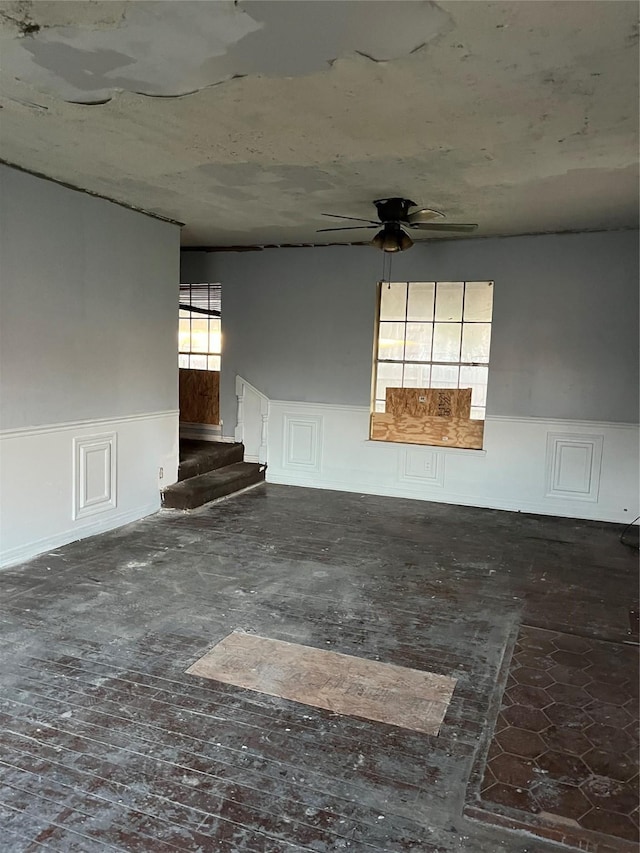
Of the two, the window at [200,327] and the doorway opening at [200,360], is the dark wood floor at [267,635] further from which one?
the window at [200,327]

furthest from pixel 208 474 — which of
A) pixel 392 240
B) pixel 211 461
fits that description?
pixel 392 240

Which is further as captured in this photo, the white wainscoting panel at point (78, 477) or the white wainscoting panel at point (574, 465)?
the white wainscoting panel at point (574, 465)

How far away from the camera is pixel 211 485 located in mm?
5926

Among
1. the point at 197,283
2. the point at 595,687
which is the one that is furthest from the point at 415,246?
the point at 595,687

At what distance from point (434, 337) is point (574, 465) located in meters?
1.94

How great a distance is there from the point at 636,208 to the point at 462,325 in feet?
6.60

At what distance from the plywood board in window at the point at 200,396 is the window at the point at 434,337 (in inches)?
82.0

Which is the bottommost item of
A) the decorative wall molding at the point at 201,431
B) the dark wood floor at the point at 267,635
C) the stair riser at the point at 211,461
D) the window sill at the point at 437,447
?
the dark wood floor at the point at 267,635

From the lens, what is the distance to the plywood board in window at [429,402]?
630cm

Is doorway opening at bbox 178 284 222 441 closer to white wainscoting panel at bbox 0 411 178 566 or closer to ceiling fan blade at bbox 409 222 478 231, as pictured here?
white wainscoting panel at bbox 0 411 178 566

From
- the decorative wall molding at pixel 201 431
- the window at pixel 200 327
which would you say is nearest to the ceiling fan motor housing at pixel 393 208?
the window at pixel 200 327

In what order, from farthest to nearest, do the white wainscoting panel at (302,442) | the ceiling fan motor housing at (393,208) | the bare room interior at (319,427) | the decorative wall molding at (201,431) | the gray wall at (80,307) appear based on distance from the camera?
the decorative wall molding at (201,431)
the white wainscoting panel at (302,442)
the ceiling fan motor housing at (393,208)
the gray wall at (80,307)
the bare room interior at (319,427)

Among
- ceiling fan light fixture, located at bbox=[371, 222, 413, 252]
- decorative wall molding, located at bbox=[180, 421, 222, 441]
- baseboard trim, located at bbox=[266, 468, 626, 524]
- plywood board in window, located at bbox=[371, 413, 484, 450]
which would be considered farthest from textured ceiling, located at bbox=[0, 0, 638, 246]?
decorative wall molding, located at bbox=[180, 421, 222, 441]

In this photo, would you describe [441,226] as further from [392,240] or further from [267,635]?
[267,635]
